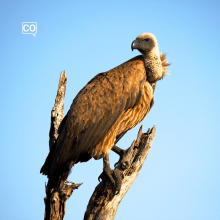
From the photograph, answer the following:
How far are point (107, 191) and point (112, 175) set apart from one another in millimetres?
320

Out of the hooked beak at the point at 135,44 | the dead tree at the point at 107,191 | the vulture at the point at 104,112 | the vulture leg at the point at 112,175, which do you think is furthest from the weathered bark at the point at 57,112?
the hooked beak at the point at 135,44

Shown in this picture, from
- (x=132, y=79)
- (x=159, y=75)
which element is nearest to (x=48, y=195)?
(x=132, y=79)

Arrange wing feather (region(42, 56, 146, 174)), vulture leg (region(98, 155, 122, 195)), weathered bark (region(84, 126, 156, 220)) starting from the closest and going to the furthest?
weathered bark (region(84, 126, 156, 220)) < vulture leg (region(98, 155, 122, 195)) < wing feather (region(42, 56, 146, 174))

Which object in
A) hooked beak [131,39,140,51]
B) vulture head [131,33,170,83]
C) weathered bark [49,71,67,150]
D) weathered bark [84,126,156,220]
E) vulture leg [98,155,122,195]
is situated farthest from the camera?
weathered bark [49,71,67,150]

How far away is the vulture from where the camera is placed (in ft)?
17.5

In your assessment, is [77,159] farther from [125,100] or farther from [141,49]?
[141,49]

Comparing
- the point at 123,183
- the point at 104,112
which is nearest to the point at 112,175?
the point at 123,183

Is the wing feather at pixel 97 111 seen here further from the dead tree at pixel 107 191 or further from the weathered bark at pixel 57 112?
the weathered bark at pixel 57 112

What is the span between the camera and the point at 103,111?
17.9 feet

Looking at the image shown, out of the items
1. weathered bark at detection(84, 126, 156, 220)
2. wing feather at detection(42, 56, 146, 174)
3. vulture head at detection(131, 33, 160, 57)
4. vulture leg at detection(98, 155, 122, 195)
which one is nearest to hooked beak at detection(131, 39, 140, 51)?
vulture head at detection(131, 33, 160, 57)

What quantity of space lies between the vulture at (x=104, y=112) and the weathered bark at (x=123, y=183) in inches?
10.1

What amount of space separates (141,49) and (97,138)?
2179mm

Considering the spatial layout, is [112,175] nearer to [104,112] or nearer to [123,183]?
[123,183]

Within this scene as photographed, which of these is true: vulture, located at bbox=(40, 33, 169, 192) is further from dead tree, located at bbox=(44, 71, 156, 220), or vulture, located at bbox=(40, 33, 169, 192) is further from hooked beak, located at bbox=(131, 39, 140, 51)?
dead tree, located at bbox=(44, 71, 156, 220)
